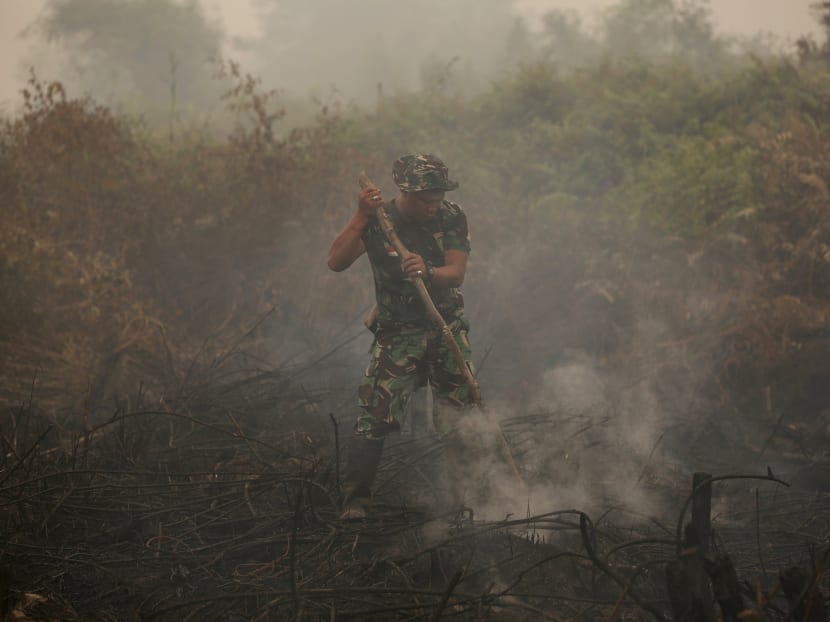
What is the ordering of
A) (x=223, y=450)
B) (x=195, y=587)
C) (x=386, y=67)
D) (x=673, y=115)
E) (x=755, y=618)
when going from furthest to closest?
(x=386, y=67), (x=673, y=115), (x=223, y=450), (x=195, y=587), (x=755, y=618)

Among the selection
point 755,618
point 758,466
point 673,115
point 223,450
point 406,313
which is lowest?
point 758,466

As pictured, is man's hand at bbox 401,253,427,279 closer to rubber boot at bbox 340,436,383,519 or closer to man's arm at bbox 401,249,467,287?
man's arm at bbox 401,249,467,287

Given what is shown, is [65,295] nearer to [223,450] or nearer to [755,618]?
[223,450]

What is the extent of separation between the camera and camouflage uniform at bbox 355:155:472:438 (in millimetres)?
3660

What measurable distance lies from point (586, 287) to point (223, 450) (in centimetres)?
411

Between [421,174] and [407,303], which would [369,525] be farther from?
[421,174]

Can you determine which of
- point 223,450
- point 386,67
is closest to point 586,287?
point 223,450

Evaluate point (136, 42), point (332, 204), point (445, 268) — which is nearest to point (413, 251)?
point (445, 268)

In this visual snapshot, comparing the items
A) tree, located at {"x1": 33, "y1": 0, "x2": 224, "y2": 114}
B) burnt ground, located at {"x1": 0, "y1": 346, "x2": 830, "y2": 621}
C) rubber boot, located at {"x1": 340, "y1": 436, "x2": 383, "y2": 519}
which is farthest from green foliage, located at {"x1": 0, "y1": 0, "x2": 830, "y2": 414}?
tree, located at {"x1": 33, "y1": 0, "x2": 224, "y2": 114}

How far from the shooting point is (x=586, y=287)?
23.6 ft

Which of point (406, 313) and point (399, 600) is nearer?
point (399, 600)

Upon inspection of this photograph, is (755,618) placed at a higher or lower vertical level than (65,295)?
lower

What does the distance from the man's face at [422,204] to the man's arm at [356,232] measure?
16cm

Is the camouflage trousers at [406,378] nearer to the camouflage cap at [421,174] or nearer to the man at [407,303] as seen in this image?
the man at [407,303]
